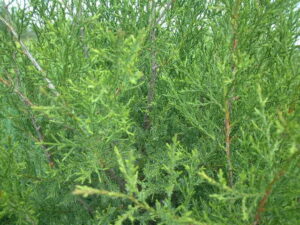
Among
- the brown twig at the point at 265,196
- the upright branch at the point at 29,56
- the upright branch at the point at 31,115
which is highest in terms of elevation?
the upright branch at the point at 29,56

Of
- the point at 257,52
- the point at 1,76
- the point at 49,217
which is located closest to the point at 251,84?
the point at 257,52

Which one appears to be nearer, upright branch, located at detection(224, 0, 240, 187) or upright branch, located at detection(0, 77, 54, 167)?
upright branch, located at detection(224, 0, 240, 187)

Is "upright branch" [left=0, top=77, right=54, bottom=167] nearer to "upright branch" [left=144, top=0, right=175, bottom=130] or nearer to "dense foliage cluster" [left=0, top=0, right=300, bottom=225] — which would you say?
"dense foliage cluster" [left=0, top=0, right=300, bottom=225]

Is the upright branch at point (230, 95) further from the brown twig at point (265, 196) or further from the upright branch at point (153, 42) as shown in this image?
the upright branch at point (153, 42)

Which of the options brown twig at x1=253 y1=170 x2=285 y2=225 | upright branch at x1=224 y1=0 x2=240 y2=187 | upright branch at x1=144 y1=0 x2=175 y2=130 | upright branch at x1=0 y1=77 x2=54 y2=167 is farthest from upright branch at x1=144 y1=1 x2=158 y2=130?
brown twig at x1=253 y1=170 x2=285 y2=225

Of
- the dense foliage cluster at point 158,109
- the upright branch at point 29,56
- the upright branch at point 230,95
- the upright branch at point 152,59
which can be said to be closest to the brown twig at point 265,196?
the dense foliage cluster at point 158,109

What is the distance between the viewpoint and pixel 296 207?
1.88 meters

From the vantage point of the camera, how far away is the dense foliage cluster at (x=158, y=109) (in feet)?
6.09

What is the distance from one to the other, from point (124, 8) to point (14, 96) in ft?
4.43

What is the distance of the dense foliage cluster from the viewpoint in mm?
1855

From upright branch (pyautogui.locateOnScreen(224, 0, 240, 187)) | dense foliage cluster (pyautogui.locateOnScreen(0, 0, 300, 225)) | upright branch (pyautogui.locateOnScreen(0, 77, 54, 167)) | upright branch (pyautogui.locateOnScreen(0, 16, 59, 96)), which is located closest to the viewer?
dense foliage cluster (pyautogui.locateOnScreen(0, 0, 300, 225))

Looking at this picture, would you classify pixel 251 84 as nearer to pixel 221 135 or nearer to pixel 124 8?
pixel 221 135

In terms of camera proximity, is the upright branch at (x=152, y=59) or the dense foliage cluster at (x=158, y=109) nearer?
the dense foliage cluster at (x=158, y=109)

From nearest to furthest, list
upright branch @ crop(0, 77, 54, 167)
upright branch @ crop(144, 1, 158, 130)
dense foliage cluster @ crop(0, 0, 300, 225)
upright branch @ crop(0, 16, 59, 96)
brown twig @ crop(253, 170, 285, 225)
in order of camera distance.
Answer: brown twig @ crop(253, 170, 285, 225) < dense foliage cluster @ crop(0, 0, 300, 225) < upright branch @ crop(0, 16, 59, 96) < upright branch @ crop(0, 77, 54, 167) < upright branch @ crop(144, 1, 158, 130)
